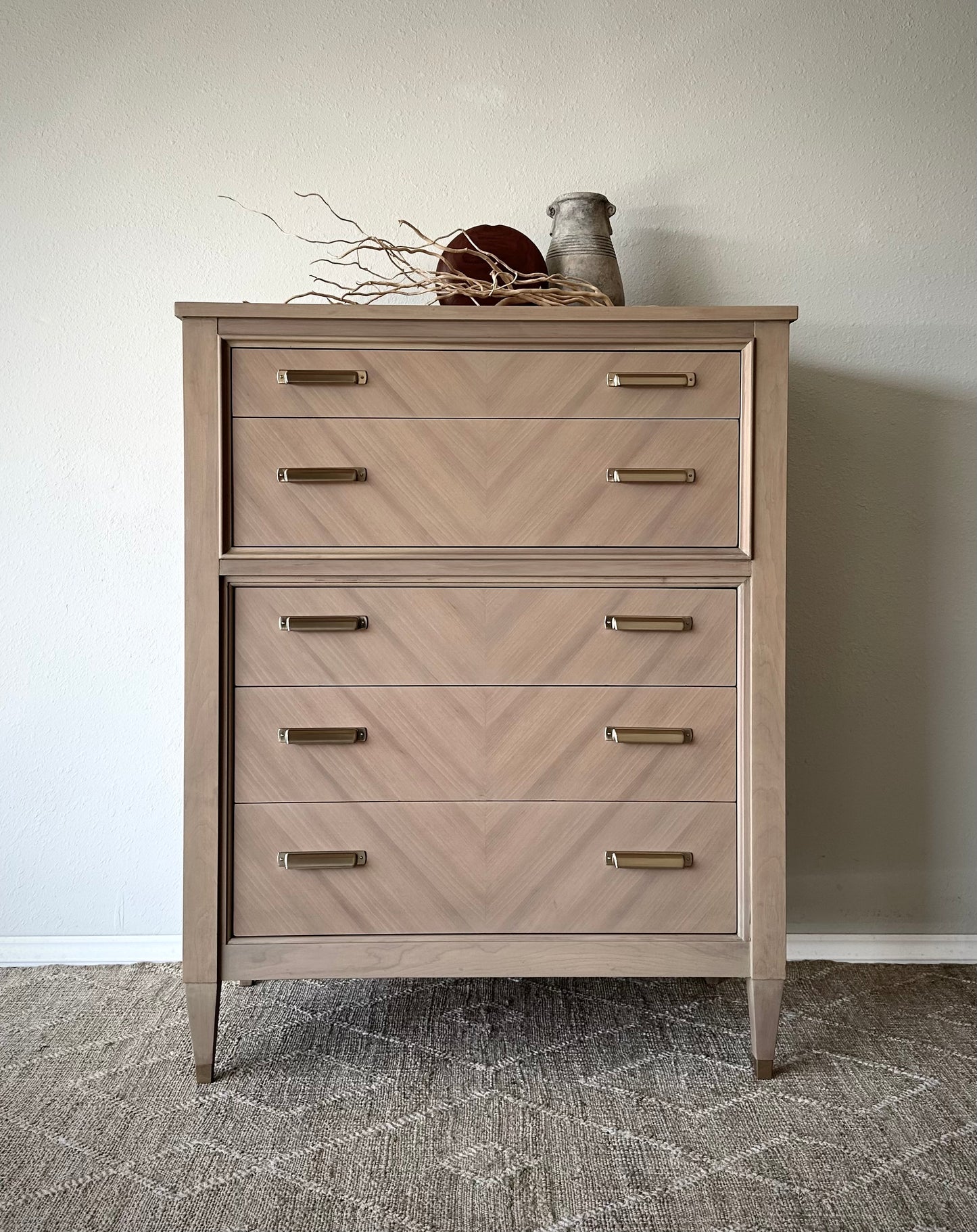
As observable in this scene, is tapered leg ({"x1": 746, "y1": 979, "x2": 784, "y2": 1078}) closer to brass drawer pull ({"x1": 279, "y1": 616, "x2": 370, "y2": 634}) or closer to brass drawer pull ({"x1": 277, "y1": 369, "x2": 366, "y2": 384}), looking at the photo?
brass drawer pull ({"x1": 279, "y1": 616, "x2": 370, "y2": 634})

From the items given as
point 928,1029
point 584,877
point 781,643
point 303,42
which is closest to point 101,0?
point 303,42

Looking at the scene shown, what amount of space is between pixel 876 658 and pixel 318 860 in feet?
4.27

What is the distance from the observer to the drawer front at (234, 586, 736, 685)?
1413 millimetres

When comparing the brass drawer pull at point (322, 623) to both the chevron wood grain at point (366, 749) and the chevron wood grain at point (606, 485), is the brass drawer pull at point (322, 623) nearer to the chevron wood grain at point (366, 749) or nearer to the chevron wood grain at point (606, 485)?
the chevron wood grain at point (366, 749)

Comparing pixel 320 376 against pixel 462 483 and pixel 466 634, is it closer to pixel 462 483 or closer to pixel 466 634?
pixel 462 483

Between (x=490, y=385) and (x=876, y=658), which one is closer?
(x=490, y=385)

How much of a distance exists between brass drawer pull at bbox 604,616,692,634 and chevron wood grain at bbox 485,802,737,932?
0.29 m

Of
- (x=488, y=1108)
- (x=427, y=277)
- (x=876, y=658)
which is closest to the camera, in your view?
(x=488, y=1108)

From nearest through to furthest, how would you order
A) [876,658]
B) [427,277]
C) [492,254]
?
1. [492,254]
2. [427,277]
3. [876,658]

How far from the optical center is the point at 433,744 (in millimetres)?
1418

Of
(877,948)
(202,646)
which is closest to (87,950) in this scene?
(202,646)

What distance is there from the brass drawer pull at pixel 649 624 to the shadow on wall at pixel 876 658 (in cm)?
61

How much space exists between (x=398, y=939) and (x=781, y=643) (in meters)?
0.80

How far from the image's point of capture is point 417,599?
1413 mm
